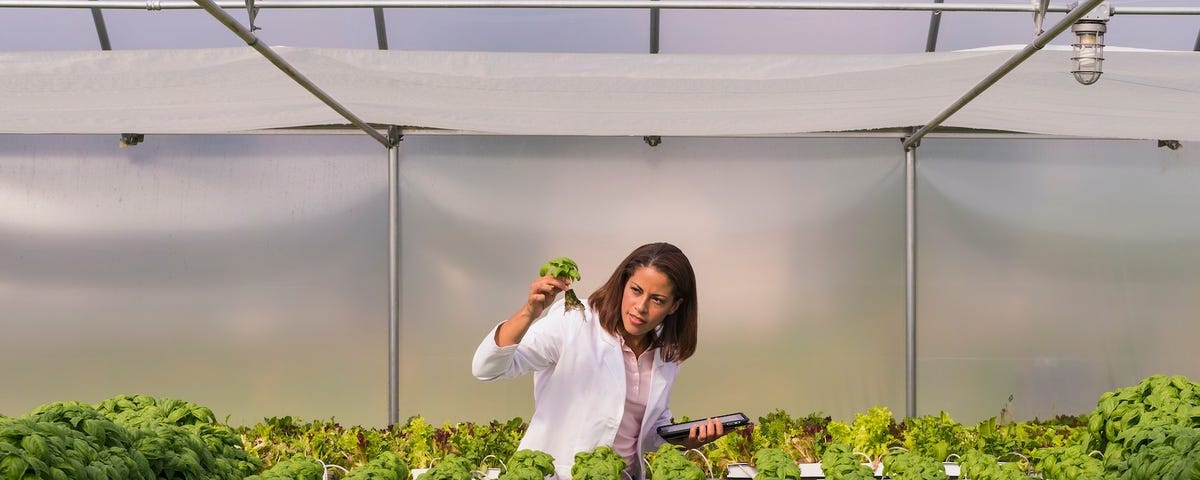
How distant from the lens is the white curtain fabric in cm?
562

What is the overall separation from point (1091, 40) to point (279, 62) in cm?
345

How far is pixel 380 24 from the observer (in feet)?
24.8

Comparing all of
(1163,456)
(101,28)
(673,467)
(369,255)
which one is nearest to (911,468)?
(673,467)

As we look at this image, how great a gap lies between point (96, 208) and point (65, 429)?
5.10 m

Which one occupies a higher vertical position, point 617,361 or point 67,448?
point 617,361

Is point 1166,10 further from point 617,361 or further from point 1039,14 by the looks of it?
point 617,361

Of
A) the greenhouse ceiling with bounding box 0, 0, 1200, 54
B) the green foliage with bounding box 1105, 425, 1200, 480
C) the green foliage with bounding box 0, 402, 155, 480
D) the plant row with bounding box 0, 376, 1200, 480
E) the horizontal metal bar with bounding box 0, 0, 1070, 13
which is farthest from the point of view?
the greenhouse ceiling with bounding box 0, 0, 1200, 54

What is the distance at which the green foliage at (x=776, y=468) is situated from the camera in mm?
4102

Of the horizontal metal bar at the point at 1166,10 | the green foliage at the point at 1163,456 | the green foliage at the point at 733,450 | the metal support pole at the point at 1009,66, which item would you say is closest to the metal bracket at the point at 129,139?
the green foliage at the point at 733,450

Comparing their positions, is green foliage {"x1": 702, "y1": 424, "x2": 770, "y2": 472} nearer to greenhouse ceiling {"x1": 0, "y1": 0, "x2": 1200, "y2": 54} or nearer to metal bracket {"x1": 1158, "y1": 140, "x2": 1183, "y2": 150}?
greenhouse ceiling {"x1": 0, "y1": 0, "x2": 1200, "y2": 54}

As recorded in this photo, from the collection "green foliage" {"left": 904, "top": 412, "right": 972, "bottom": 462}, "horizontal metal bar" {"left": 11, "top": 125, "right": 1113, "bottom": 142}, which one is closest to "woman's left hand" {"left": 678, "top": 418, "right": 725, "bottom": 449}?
"green foliage" {"left": 904, "top": 412, "right": 972, "bottom": 462}

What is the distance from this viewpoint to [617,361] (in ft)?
14.8

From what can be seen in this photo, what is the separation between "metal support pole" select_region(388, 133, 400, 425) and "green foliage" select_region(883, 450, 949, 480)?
3692 mm

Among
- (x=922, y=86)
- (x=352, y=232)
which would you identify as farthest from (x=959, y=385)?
(x=352, y=232)
